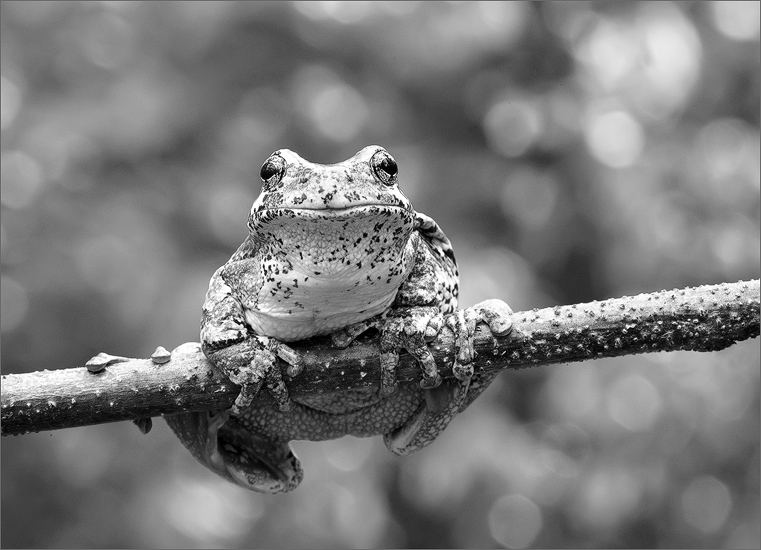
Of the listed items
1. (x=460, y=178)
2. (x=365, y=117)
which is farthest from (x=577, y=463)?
(x=365, y=117)

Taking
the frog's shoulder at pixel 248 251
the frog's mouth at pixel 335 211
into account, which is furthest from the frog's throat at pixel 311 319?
the frog's mouth at pixel 335 211

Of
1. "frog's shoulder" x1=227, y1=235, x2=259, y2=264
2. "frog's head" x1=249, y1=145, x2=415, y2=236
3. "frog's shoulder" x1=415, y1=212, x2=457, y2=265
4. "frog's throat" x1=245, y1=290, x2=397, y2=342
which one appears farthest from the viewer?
"frog's shoulder" x1=415, y1=212, x2=457, y2=265

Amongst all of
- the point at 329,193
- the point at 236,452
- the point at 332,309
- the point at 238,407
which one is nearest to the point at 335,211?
the point at 329,193

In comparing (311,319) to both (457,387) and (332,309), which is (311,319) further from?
(457,387)

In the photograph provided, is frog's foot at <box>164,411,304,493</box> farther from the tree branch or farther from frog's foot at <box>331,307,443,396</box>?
frog's foot at <box>331,307,443,396</box>

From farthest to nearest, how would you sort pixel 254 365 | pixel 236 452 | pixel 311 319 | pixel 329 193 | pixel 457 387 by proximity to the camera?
pixel 236 452 < pixel 457 387 < pixel 311 319 < pixel 254 365 < pixel 329 193

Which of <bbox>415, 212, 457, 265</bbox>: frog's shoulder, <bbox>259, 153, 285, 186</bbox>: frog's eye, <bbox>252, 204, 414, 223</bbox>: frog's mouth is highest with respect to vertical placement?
<bbox>415, 212, 457, 265</bbox>: frog's shoulder

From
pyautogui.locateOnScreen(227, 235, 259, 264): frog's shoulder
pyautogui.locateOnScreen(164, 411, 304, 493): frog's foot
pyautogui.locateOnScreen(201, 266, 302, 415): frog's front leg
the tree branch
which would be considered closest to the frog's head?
pyautogui.locateOnScreen(227, 235, 259, 264): frog's shoulder

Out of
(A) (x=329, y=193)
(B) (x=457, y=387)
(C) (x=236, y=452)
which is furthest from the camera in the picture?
(C) (x=236, y=452)

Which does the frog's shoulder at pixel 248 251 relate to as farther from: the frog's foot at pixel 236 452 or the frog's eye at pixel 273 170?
the frog's foot at pixel 236 452
